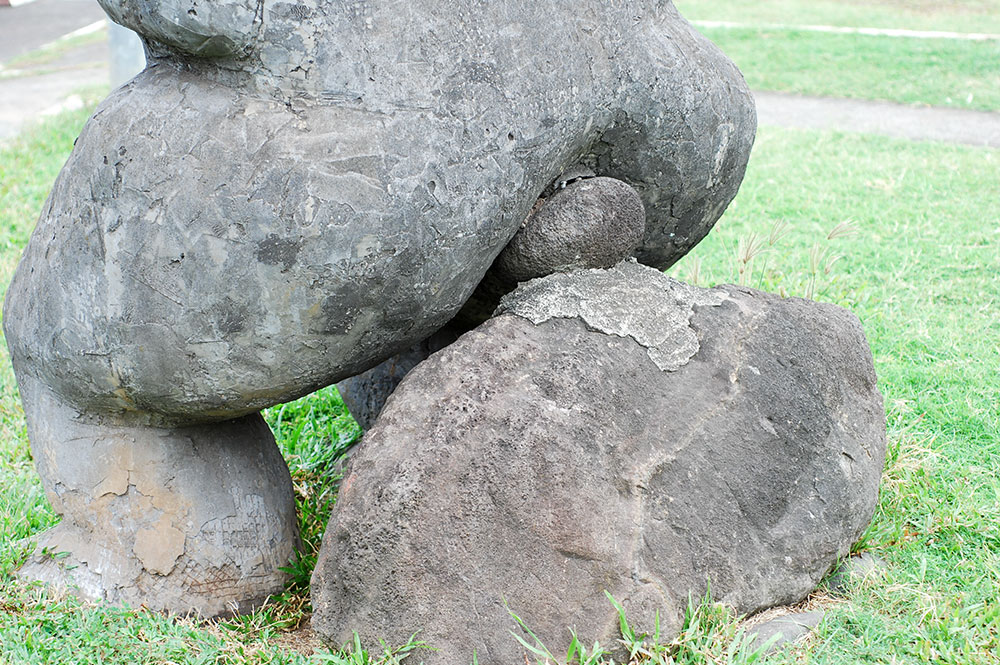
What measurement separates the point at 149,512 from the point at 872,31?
10.0 meters

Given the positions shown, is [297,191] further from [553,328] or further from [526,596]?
[526,596]

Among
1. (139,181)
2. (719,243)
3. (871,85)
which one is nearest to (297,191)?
(139,181)

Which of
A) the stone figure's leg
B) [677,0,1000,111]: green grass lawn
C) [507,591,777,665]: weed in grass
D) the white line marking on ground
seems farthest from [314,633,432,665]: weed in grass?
the white line marking on ground

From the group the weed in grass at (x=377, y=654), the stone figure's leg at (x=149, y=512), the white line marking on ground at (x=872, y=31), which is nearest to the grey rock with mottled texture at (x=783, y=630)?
the weed in grass at (x=377, y=654)

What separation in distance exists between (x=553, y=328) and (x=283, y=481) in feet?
2.33

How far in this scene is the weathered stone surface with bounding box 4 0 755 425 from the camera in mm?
1805

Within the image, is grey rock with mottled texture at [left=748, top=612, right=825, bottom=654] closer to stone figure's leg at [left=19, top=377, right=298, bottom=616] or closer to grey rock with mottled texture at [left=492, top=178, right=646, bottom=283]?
grey rock with mottled texture at [left=492, top=178, right=646, bottom=283]

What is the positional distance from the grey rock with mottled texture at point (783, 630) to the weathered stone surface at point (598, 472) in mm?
40

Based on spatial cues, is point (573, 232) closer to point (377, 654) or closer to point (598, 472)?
point (598, 472)

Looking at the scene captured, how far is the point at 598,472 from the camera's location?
6.24 feet

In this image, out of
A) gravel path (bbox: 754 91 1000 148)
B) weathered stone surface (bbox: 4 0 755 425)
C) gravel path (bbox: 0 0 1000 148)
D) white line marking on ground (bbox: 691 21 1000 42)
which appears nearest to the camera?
weathered stone surface (bbox: 4 0 755 425)

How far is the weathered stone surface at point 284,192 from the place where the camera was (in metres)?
1.80

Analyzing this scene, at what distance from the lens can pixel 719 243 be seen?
4.87 metres

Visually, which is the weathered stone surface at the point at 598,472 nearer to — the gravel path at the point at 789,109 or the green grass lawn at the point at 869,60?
the gravel path at the point at 789,109
